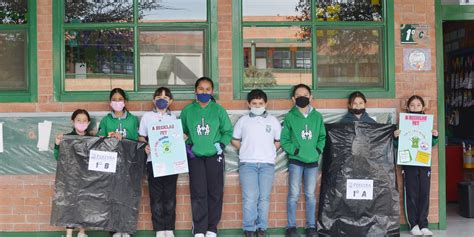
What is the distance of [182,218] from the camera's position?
8023mm

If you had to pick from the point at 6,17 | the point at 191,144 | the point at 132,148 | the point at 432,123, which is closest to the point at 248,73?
the point at 191,144

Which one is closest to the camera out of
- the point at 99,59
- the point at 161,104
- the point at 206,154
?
the point at 206,154

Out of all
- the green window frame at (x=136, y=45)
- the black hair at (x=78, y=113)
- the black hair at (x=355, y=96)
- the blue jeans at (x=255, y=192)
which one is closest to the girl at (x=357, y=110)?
the black hair at (x=355, y=96)

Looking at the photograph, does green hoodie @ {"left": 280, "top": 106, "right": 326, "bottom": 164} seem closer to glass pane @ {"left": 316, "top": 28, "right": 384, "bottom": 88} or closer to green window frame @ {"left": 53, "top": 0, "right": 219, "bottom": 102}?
glass pane @ {"left": 316, "top": 28, "right": 384, "bottom": 88}

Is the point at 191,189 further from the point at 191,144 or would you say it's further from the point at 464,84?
the point at 464,84

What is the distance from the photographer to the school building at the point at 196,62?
8.02 metres

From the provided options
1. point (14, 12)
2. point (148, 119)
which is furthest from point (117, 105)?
point (14, 12)

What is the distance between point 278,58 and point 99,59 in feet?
7.62

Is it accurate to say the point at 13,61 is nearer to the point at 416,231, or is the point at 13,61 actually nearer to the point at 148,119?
the point at 148,119

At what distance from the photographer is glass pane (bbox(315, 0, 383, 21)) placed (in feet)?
27.3

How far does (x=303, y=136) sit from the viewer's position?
7.75 m

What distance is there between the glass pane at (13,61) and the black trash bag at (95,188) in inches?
49.7

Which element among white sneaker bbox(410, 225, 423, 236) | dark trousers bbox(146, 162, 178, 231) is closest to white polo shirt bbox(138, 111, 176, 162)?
dark trousers bbox(146, 162, 178, 231)

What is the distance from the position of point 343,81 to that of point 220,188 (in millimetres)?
2175
